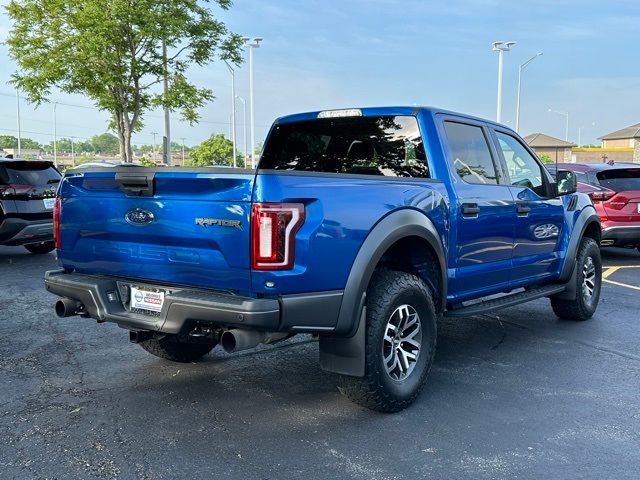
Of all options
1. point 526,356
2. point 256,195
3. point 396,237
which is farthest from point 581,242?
point 256,195

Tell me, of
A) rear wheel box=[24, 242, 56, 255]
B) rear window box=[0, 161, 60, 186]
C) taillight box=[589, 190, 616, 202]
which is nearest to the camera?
rear window box=[0, 161, 60, 186]

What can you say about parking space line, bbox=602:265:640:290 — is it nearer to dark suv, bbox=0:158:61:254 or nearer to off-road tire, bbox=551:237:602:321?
off-road tire, bbox=551:237:602:321

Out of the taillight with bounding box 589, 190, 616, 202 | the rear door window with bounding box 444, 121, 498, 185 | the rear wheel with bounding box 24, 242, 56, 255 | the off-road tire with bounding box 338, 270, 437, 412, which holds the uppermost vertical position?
the rear door window with bounding box 444, 121, 498, 185

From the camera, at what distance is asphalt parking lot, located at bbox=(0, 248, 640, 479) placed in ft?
10.5

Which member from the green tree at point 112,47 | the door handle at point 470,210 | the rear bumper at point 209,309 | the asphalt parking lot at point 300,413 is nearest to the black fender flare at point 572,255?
the asphalt parking lot at point 300,413

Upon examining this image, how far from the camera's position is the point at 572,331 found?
6.04m

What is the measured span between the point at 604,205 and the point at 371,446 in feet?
26.7

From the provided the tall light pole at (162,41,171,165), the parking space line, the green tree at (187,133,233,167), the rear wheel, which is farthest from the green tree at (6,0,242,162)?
the green tree at (187,133,233,167)

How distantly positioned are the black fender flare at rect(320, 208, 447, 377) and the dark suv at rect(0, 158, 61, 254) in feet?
24.4

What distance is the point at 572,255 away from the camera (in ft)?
19.8

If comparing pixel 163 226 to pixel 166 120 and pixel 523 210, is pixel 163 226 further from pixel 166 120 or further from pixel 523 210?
pixel 166 120

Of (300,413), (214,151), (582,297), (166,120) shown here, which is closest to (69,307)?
(300,413)

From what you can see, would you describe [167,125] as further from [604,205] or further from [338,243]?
[338,243]

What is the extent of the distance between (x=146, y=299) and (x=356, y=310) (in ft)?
4.02
